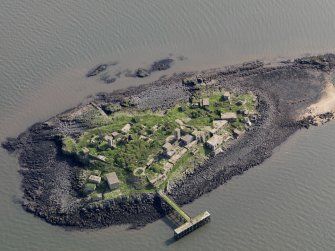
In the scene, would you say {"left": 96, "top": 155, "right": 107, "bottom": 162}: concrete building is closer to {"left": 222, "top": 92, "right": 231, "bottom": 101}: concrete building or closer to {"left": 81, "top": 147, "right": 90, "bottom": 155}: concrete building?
{"left": 81, "top": 147, "right": 90, "bottom": 155}: concrete building

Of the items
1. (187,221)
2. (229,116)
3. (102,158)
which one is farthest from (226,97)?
(187,221)

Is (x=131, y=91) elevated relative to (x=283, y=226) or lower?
elevated

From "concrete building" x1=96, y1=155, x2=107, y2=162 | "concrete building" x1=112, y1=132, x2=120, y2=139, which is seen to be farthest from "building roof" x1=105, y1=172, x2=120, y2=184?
"concrete building" x1=112, y1=132, x2=120, y2=139

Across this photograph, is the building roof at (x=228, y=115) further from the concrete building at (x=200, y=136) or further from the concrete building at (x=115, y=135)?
the concrete building at (x=115, y=135)

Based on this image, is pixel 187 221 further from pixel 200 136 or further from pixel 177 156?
pixel 200 136

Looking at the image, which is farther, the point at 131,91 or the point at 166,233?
the point at 131,91

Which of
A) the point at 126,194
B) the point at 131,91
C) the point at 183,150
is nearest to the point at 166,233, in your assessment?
the point at 126,194

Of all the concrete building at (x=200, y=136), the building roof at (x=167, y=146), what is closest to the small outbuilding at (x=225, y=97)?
the concrete building at (x=200, y=136)

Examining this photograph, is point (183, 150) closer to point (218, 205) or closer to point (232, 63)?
point (218, 205)
